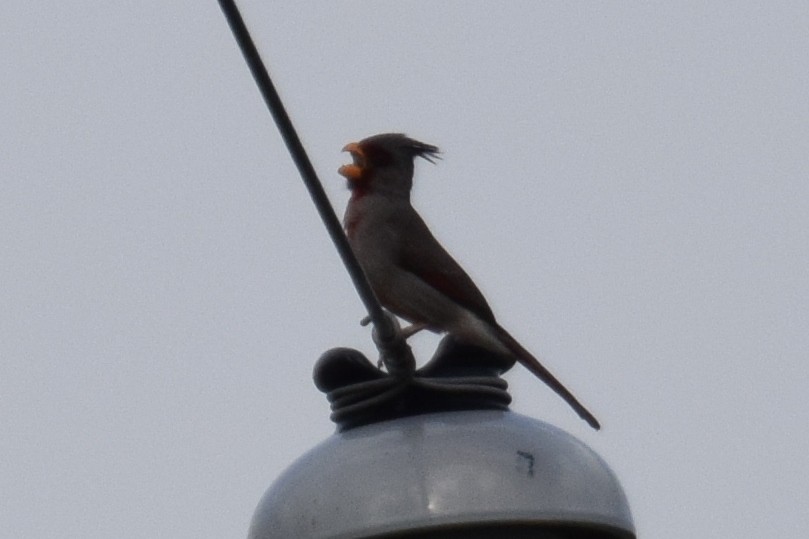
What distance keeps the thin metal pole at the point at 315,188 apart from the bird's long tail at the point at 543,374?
2.61m

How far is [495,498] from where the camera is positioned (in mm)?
3842

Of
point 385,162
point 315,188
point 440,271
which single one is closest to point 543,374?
point 440,271

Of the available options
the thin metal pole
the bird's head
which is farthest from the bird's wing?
the thin metal pole

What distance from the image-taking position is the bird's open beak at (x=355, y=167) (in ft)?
26.5

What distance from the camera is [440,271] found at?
25.7 ft

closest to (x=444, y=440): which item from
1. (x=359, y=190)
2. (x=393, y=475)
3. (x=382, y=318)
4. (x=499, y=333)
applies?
(x=393, y=475)

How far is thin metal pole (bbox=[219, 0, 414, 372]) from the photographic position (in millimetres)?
3543

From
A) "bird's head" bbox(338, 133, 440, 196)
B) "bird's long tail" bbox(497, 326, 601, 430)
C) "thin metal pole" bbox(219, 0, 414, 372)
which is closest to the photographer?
"thin metal pole" bbox(219, 0, 414, 372)

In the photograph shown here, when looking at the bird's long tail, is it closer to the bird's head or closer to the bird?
the bird

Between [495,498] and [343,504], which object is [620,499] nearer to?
[495,498]

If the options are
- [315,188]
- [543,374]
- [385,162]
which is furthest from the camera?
[385,162]

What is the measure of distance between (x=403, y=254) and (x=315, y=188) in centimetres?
392

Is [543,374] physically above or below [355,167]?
below

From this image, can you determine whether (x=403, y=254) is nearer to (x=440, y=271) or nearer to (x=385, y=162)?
(x=440, y=271)
